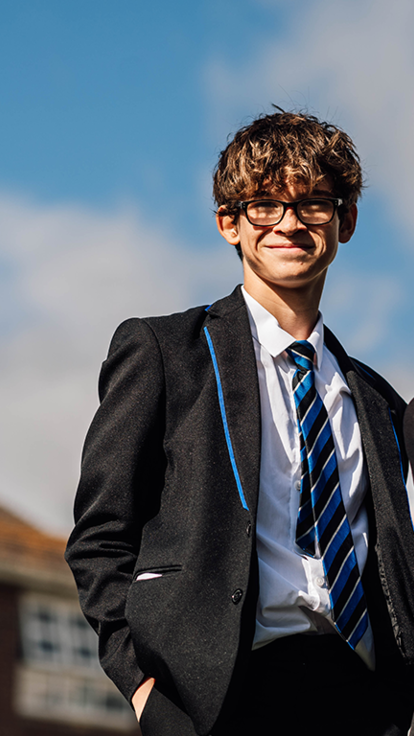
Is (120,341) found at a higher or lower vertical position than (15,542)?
higher

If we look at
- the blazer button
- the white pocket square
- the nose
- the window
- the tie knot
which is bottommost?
the window

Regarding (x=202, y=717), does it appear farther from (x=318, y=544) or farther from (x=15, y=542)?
(x=15, y=542)

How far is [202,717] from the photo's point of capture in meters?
2.43

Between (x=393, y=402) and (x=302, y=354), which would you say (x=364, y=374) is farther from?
(x=302, y=354)

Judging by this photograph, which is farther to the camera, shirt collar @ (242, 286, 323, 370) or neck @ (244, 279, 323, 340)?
neck @ (244, 279, 323, 340)

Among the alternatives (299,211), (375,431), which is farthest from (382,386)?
(299,211)

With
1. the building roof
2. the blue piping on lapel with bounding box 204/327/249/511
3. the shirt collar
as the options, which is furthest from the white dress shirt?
the building roof

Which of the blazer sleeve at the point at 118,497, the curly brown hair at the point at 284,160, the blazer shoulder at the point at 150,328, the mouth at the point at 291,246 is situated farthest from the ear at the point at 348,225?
the blazer sleeve at the point at 118,497

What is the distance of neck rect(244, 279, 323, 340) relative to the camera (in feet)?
10.7

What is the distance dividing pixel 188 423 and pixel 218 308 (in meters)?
0.56

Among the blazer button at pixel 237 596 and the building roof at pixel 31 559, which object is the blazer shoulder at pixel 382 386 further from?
the building roof at pixel 31 559

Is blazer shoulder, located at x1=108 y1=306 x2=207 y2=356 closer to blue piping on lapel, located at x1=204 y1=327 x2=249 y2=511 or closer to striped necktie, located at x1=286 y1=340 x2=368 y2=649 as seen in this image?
blue piping on lapel, located at x1=204 y1=327 x2=249 y2=511

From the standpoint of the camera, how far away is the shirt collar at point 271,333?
3.16 meters

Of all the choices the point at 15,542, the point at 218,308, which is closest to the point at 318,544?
the point at 218,308
